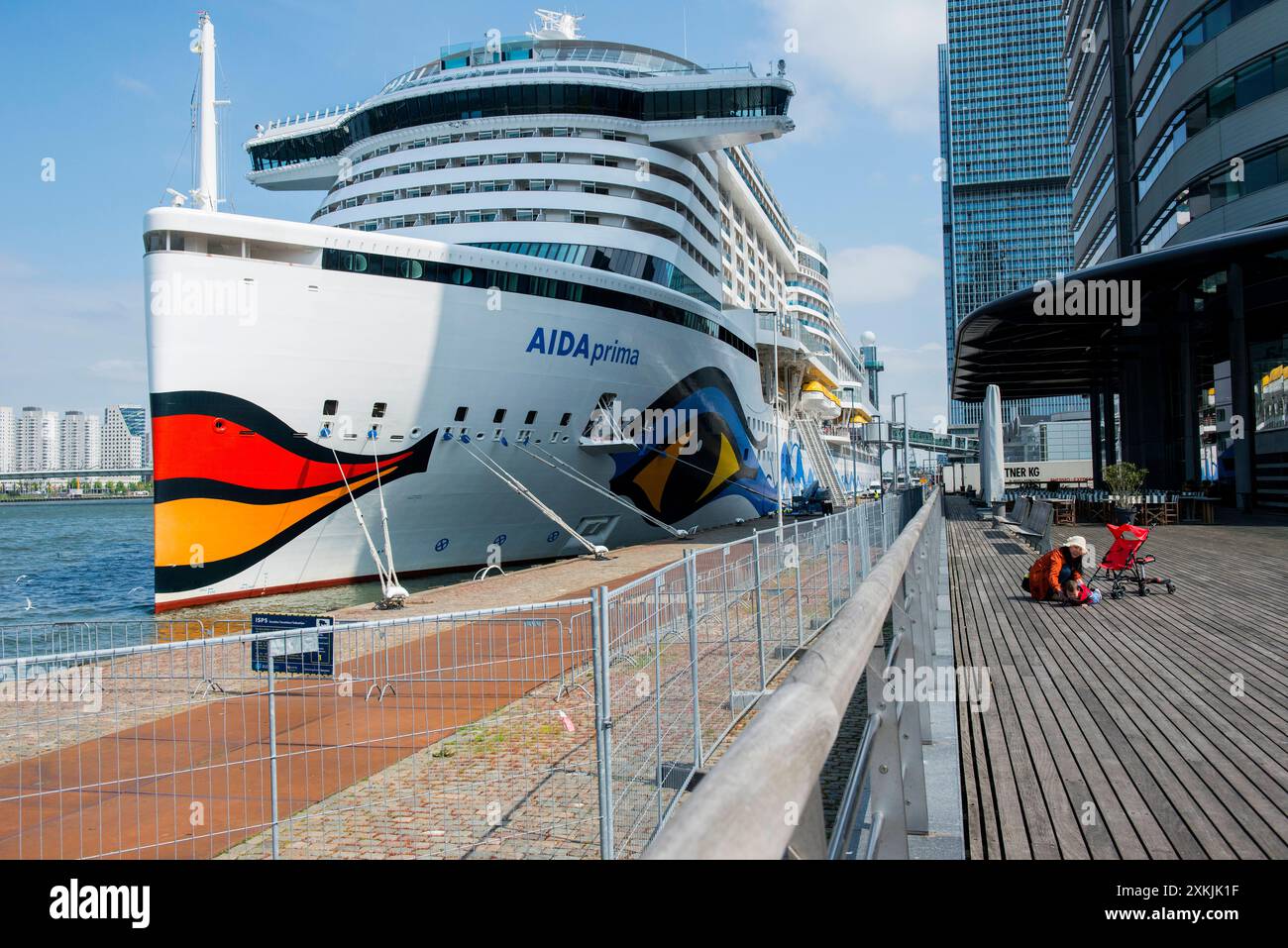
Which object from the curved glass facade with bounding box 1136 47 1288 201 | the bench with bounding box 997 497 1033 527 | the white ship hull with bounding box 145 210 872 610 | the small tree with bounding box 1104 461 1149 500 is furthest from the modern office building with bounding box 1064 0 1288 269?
the white ship hull with bounding box 145 210 872 610

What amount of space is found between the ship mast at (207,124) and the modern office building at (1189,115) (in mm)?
30854

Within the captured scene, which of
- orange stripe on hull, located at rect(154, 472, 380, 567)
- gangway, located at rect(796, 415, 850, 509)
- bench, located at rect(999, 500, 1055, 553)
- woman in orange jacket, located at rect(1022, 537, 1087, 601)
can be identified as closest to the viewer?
woman in orange jacket, located at rect(1022, 537, 1087, 601)

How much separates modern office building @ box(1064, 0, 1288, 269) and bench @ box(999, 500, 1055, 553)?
1681 cm

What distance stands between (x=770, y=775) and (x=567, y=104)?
2768 cm

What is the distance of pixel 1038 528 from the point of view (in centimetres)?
1747

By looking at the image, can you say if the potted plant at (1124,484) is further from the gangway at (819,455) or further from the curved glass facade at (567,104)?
the gangway at (819,455)

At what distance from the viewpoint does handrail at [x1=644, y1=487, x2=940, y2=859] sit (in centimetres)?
117

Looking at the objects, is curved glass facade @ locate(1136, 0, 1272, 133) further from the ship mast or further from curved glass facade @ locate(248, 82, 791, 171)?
the ship mast

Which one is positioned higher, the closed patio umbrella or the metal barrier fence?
the closed patio umbrella

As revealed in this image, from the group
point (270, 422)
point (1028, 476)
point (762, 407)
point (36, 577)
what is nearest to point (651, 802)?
point (270, 422)

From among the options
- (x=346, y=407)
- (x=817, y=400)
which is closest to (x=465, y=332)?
(x=346, y=407)
